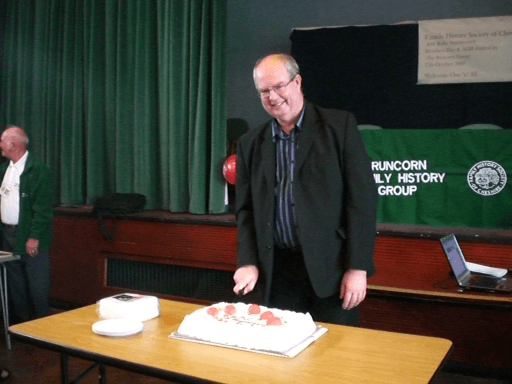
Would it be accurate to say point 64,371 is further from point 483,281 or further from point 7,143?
point 7,143

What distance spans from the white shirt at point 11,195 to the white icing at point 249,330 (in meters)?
2.70

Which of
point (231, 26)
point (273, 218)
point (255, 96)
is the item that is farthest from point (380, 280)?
point (231, 26)

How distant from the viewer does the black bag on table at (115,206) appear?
4.12 metres

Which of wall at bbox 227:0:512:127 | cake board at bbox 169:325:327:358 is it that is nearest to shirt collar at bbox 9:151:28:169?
wall at bbox 227:0:512:127

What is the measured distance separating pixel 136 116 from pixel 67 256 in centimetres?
124

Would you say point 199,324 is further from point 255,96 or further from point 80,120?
point 255,96

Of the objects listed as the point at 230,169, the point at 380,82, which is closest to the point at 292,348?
the point at 230,169

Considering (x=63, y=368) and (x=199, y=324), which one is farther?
(x=63, y=368)

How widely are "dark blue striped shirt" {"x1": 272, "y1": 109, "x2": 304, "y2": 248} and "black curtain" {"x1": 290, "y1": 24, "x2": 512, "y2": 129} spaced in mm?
3130

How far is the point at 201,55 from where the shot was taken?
4031 mm

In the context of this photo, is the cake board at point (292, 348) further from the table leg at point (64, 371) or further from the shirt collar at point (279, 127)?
the shirt collar at point (279, 127)

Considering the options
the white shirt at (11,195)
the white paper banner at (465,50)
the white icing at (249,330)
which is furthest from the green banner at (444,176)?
the white shirt at (11,195)

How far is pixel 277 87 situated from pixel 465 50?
357cm

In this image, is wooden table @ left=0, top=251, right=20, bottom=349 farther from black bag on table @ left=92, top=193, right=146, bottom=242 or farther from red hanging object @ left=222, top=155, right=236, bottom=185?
red hanging object @ left=222, top=155, right=236, bottom=185
